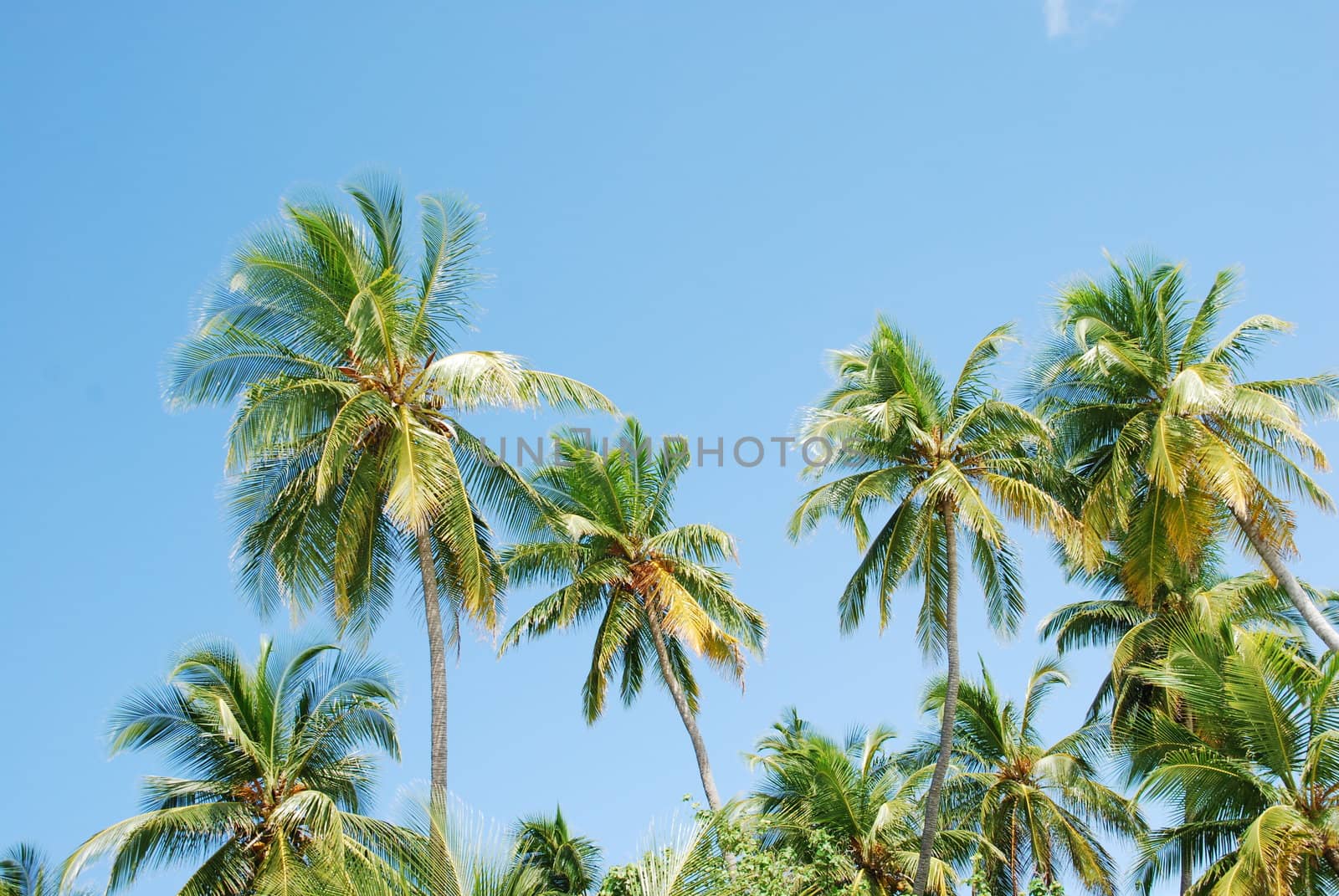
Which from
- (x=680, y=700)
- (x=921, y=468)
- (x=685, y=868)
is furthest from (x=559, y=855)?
(x=685, y=868)

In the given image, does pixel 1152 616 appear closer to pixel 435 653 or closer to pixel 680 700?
pixel 680 700

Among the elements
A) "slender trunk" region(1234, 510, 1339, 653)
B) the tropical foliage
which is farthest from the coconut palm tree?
"slender trunk" region(1234, 510, 1339, 653)

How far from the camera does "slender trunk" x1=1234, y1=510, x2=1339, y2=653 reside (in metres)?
18.6

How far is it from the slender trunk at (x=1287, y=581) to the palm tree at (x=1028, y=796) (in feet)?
18.7

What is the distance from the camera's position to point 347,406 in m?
15.9

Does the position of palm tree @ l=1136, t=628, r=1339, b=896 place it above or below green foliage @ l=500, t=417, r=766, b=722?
below

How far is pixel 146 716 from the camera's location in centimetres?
1781

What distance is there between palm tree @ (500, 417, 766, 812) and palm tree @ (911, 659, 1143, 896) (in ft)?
18.0

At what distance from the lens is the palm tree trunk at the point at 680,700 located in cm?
2089

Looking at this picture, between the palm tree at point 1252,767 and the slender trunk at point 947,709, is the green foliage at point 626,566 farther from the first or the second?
the palm tree at point 1252,767

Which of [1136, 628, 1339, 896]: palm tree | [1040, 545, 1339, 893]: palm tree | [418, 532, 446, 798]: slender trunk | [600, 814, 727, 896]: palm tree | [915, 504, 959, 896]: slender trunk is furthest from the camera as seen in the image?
[1040, 545, 1339, 893]: palm tree

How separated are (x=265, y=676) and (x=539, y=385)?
6.42 m

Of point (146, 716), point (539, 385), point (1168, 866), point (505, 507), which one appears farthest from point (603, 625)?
point (1168, 866)

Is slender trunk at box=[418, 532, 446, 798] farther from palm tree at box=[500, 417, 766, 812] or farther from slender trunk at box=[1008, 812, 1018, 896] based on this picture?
slender trunk at box=[1008, 812, 1018, 896]
